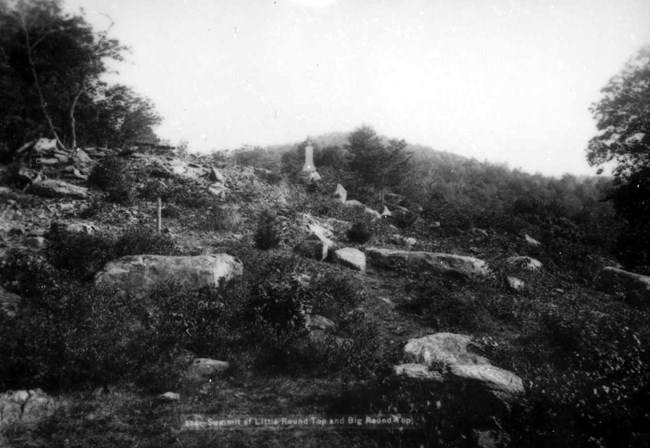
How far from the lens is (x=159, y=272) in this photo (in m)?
8.27

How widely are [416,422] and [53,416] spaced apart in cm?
454

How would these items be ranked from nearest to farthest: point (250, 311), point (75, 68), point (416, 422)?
1. point (416, 422)
2. point (250, 311)
3. point (75, 68)

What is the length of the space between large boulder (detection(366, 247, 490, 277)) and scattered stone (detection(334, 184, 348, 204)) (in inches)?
312

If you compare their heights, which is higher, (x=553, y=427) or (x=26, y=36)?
(x=26, y=36)

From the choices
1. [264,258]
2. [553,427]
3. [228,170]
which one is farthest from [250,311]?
[228,170]

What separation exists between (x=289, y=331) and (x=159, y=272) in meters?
3.46

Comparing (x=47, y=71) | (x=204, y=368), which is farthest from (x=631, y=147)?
(x=47, y=71)

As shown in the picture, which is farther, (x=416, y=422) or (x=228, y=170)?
(x=228, y=170)

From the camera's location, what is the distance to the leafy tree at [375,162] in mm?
22828

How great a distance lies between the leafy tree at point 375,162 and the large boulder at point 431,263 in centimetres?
1116

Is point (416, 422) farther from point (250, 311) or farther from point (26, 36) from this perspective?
point (26, 36)

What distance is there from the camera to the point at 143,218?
40.1 feet

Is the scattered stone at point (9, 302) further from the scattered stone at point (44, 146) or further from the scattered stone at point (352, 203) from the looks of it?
the scattered stone at point (352, 203)

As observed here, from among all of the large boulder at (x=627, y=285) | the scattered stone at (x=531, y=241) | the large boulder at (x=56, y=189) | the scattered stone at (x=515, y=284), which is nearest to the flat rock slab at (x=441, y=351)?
the scattered stone at (x=515, y=284)
